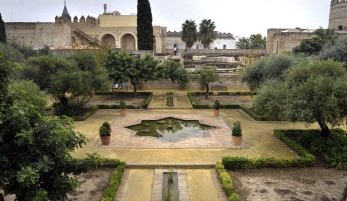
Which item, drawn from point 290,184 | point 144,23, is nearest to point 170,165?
point 290,184

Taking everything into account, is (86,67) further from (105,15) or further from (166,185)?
(105,15)

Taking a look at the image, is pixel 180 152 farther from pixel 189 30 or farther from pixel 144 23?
pixel 189 30

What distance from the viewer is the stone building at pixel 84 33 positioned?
126ft

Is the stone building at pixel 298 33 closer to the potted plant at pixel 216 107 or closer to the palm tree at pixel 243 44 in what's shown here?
the palm tree at pixel 243 44

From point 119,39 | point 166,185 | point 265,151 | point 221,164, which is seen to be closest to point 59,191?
point 166,185

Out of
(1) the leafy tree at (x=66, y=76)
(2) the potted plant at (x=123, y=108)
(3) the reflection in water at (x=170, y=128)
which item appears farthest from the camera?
(2) the potted plant at (x=123, y=108)

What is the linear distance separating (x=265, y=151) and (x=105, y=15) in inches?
1691

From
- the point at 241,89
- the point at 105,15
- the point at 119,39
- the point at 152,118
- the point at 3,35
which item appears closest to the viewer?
the point at 152,118

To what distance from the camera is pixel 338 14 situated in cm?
4275

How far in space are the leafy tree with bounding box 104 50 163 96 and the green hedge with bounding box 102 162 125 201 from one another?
14.6m

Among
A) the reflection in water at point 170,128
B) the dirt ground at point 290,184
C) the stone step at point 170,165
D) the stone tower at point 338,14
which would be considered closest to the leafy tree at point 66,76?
the reflection in water at point 170,128

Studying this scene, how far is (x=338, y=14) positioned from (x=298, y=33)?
8.99m

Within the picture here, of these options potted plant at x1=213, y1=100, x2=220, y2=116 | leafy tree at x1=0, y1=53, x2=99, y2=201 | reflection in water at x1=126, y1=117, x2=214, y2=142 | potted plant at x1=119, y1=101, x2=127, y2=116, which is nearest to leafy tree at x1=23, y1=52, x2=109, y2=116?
potted plant at x1=119, y1=101, x2=127, y2=116

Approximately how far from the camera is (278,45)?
135 ft
